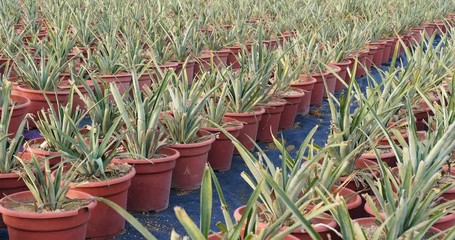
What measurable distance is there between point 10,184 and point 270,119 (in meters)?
1.75

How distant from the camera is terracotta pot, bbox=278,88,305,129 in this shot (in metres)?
4.16

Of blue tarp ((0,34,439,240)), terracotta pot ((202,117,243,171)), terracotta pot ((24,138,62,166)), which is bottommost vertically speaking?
blue tarp ((0,34,439,240))

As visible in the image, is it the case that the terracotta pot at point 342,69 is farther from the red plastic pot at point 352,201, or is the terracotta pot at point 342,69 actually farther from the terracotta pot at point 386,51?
the red plastic pot at point 352,201

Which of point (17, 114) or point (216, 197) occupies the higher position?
point (17, 114)

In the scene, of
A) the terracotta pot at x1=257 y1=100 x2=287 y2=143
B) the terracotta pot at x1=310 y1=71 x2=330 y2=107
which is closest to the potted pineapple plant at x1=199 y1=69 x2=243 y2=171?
the terracotta pot at x1=257 y1=100 x2=287 y2=143

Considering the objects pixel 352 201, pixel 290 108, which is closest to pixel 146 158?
pixel 352 201

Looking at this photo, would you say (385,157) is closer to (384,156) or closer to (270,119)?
(384,156)

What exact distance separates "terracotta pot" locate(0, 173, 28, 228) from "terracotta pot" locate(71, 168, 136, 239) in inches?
9.3

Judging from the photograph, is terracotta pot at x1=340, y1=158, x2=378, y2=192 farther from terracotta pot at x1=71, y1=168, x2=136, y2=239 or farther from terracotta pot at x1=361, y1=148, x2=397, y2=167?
terracotta pot at x1=71, y1=168, x2=136, y2=239

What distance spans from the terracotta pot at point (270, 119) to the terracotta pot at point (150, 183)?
1.12 m

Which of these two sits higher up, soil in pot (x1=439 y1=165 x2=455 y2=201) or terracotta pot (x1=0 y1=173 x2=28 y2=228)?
soil in pot (x1=439 y1=165 x2=455 y2=201)

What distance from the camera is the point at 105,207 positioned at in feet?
8.07

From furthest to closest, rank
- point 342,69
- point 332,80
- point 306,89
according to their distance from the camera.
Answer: point 342,69 < point 332,80 < point 306,89

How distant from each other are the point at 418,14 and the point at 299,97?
4.57m
